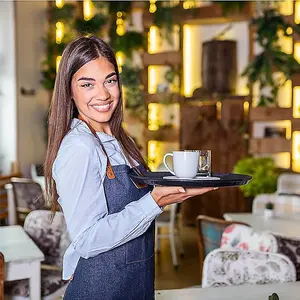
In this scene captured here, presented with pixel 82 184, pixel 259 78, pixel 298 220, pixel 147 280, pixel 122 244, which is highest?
pixel 259 78

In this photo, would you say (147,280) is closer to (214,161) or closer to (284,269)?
(284,269)

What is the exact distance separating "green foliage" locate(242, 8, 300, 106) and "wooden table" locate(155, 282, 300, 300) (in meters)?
3.70

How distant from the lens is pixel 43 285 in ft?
10.6

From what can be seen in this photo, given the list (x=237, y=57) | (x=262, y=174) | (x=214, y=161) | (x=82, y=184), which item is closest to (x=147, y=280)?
(x=82, y=184)

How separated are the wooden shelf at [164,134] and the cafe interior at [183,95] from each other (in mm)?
12

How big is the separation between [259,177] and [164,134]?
6.72 feet

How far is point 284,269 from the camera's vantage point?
7.63ft

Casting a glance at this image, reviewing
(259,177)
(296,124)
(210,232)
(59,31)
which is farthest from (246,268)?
(59,31)

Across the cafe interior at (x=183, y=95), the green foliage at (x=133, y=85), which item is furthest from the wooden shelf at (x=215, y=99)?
the green foliage at (x=133, y=85)

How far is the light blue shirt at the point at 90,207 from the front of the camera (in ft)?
4.68

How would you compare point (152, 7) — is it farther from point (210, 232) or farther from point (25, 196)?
point (210, 232)

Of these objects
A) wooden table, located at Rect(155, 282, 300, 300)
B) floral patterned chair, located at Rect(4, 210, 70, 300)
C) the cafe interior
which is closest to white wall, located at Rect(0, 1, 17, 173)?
the cafe interior

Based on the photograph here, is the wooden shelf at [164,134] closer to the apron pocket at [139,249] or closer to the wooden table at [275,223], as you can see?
the wooden table at [275,223]

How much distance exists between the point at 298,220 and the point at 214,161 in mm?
2603
